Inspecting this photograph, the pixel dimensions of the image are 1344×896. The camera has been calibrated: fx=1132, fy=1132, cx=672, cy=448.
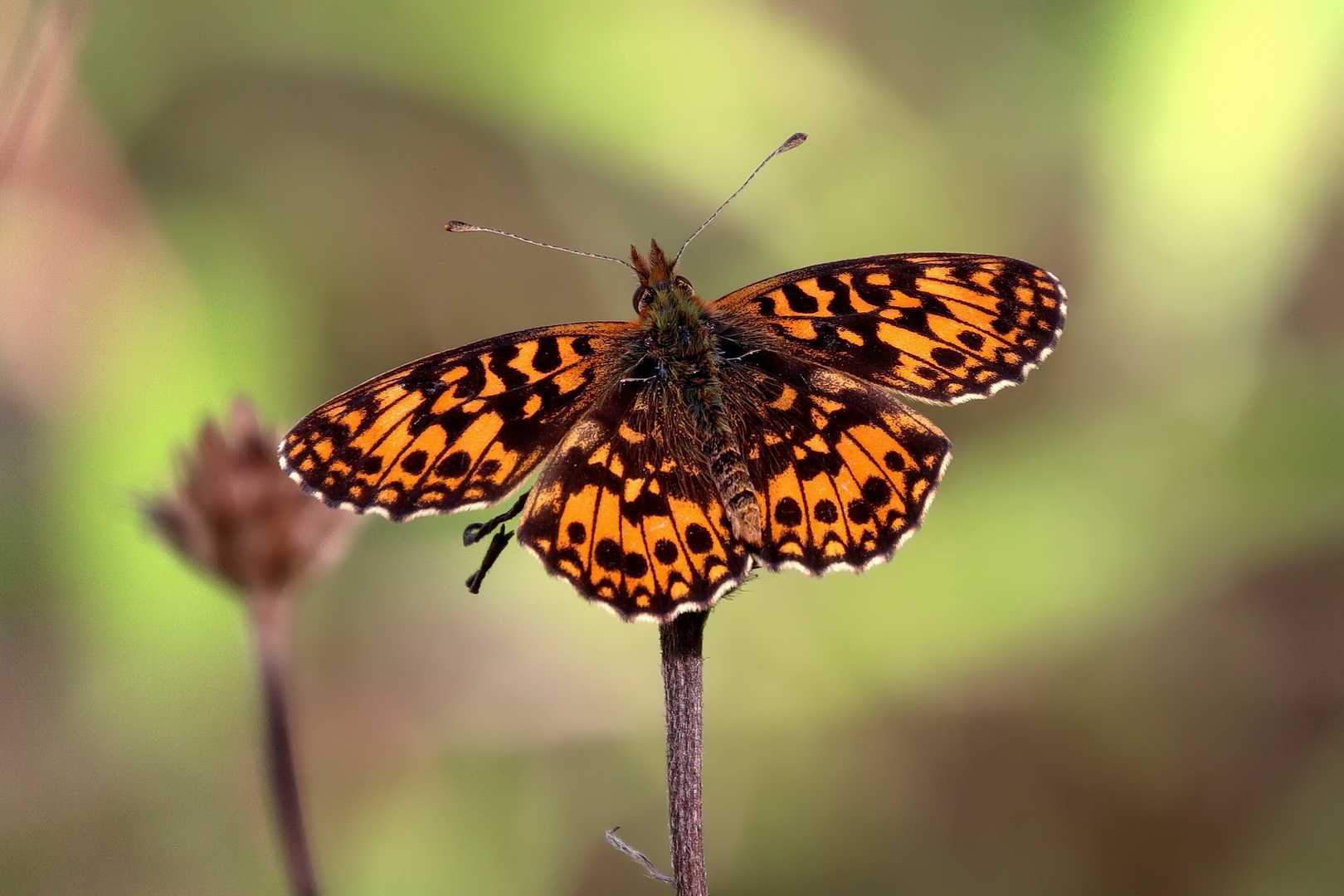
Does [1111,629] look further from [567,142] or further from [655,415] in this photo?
[567,142]

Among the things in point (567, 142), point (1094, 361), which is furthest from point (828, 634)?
point (567, 142)

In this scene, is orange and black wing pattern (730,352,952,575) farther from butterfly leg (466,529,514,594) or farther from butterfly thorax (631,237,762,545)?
butterfly leg (466,529,514,594)

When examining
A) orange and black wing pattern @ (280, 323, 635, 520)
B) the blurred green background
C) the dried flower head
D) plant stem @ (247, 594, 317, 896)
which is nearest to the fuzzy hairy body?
orange and black wing pattern @ (280, 323, 635, 520)

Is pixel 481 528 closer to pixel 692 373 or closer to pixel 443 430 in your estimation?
pixel 443 430

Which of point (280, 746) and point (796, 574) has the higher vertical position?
point (796, 574)

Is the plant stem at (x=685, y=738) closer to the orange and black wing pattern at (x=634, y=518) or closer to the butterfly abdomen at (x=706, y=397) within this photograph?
the orange and black wing pattern at (x=634, y=518)

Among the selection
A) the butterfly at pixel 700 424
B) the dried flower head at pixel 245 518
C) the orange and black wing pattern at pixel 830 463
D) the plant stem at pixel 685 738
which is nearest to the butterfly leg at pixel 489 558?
the butterfly at pixel 700 424

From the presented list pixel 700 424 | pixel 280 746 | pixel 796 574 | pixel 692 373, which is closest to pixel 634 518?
pixel 700 424
